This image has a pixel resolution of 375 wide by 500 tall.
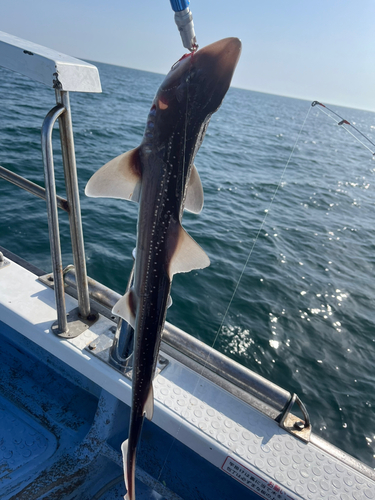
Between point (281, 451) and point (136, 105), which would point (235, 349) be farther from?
point (136, 105)

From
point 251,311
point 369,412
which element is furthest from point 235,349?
point 369,412

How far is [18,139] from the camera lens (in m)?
14.5

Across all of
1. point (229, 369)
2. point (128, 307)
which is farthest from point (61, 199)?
point (229, 369)

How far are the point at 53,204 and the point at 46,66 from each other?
83 centimetres

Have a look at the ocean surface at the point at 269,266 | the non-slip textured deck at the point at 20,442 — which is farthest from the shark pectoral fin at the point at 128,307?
the ocean surface at the point at 269,266

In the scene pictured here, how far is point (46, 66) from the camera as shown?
1.86 metres

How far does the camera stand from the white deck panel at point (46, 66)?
186 cm

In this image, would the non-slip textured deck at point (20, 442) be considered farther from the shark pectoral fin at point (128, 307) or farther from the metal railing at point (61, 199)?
the shark pectoral fin at point (128, 307)

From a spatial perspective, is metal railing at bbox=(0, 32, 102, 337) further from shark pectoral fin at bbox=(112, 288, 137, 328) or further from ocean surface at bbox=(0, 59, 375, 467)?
ocean surface at bbox=(0, 59, 375, 467)

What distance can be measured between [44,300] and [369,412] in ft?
17.6

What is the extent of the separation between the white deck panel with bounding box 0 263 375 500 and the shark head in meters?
2.05

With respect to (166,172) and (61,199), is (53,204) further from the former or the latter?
(166,172)

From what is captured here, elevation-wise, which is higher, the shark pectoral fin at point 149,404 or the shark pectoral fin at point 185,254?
the shark pectoral fin at point 185,254

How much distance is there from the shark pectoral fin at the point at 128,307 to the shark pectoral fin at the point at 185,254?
10.5 inches
